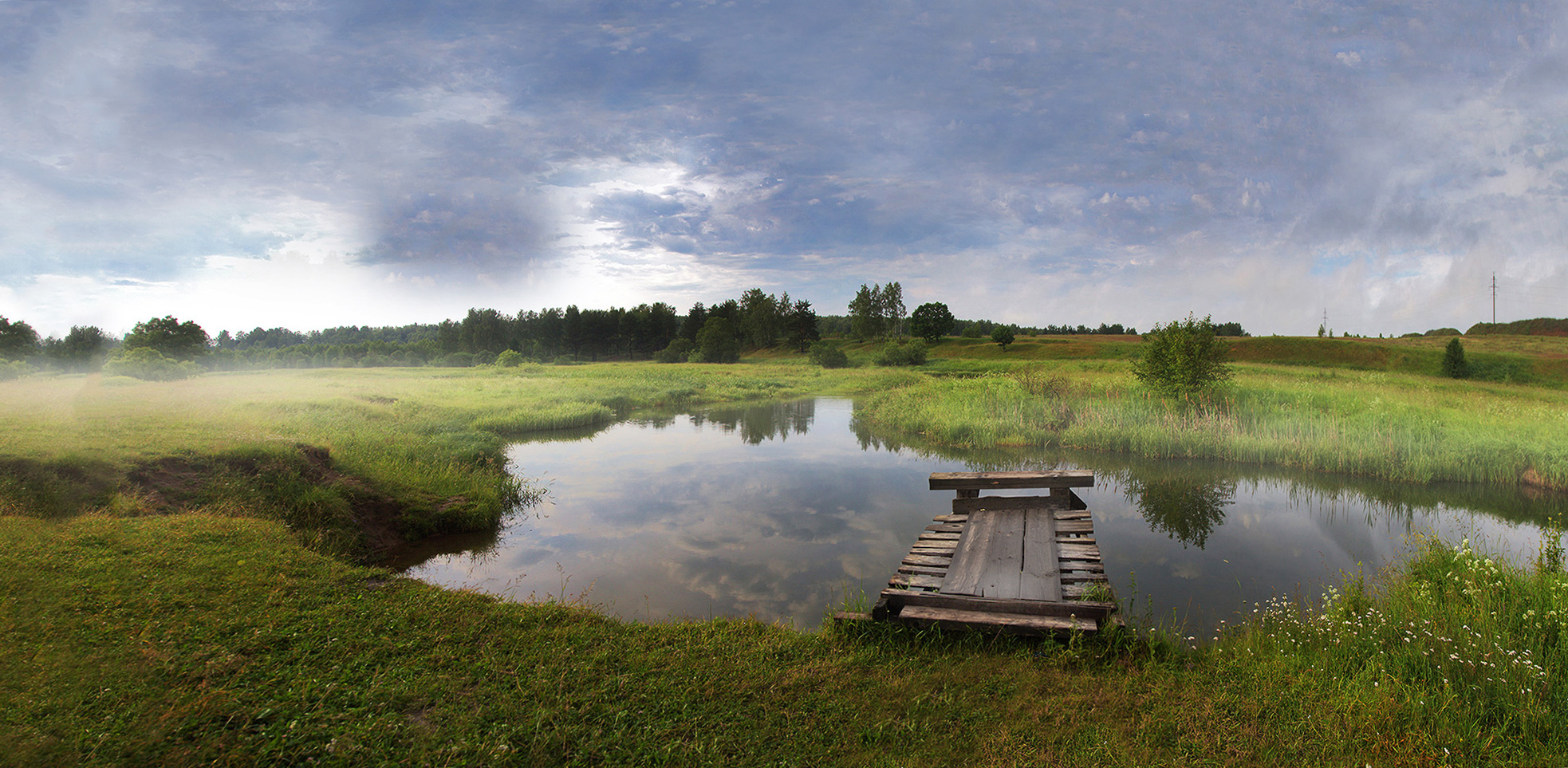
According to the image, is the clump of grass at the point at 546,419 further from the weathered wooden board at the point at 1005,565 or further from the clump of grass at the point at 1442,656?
the clump of grass at the point at 1442,656

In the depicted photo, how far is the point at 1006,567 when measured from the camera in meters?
7.57

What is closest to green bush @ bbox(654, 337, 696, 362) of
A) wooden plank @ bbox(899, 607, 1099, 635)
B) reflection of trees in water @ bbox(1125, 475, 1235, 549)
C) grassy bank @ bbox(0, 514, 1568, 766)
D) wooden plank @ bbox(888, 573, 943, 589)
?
reflection of trees in water @ bbox(1125, 475, 1235, 549)

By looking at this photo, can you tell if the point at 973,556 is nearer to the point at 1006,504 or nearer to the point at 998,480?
the point at 1006,504

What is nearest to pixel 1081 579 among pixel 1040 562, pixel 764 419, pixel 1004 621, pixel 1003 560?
pixel 1040 562

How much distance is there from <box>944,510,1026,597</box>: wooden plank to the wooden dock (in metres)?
0.01

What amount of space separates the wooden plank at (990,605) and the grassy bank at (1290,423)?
1415cm

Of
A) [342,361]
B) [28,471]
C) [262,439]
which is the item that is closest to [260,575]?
[28,471]

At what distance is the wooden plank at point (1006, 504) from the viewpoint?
10.4 metres

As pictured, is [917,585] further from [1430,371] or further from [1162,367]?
[1430,371]

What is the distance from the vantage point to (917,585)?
279 inches

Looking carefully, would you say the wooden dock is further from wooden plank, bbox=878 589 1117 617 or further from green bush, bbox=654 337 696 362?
green bush, bbox=654 337 696 362

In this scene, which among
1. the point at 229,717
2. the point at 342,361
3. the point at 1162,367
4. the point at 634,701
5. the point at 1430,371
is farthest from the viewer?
the point at 342,361

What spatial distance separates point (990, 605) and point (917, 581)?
40.2 inches

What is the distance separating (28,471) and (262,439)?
3.45 metres
